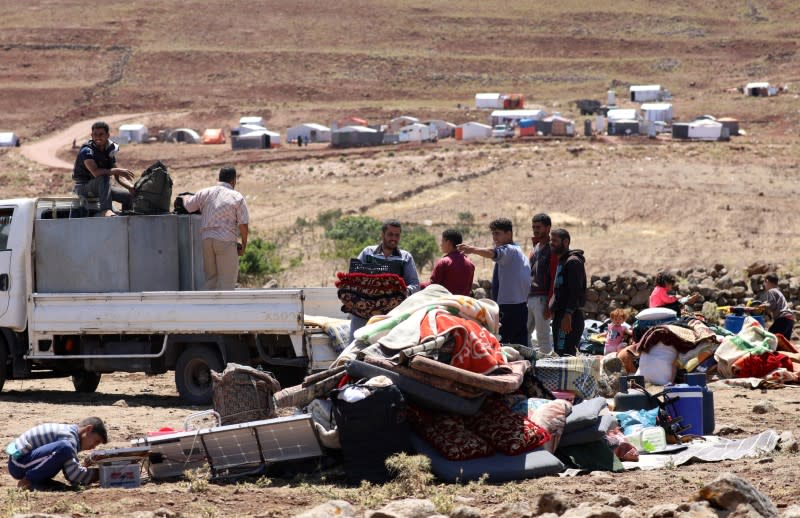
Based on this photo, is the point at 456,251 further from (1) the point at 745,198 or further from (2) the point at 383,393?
(1) the point at 745,198

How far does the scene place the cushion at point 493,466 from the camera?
24.9 feet

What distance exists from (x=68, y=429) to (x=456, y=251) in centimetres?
415

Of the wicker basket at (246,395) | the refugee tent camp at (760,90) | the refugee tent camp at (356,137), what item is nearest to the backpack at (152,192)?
the wicker basket at (246,395)

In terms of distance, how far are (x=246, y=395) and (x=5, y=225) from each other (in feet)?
16.0

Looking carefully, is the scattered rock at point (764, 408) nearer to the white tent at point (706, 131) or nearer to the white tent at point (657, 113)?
the white tent at point (706, 131)

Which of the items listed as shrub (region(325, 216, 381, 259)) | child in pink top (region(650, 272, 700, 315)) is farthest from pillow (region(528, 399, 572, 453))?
shrub (region(325, 216, 381, 259))

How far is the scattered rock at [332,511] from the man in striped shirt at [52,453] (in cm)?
184

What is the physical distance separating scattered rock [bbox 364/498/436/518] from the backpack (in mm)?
6645

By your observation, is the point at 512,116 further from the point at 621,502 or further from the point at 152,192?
the point at 621,502

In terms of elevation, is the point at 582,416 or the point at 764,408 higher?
the point at 582,416

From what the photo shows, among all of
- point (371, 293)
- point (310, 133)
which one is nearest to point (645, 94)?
point (310, 133)

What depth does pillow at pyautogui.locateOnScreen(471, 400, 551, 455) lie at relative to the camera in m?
7.84

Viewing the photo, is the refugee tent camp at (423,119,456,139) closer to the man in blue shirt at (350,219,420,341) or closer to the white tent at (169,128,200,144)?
the white tent at (169,128,200,144)

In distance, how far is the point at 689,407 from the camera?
918 centimetres
